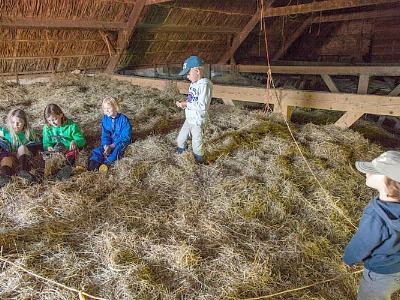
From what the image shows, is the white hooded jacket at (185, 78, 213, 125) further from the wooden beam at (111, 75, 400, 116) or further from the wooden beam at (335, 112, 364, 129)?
the wooden beam at (335, 112, 364, 129)

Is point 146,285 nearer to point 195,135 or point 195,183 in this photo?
point 195,183

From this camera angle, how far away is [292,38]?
434 inches

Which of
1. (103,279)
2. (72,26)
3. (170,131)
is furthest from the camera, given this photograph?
(72,26)

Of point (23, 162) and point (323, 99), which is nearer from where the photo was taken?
point (23, 162)

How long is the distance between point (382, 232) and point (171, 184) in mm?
2076

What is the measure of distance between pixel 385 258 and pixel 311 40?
38.2 ft

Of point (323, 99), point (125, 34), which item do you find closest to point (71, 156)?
point (323, 99)

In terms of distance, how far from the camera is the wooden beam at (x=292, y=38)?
33.4ft

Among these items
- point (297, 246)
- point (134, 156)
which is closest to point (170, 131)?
point (134, 156)

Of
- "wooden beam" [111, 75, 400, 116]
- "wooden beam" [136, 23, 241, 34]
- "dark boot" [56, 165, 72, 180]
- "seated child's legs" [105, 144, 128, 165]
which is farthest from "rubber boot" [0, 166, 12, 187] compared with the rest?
"wooden beam" [136, 23, 241, 34]

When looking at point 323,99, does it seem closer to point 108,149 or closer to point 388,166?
point 108,149

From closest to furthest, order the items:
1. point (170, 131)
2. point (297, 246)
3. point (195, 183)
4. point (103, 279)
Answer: point (103, 279) < point (297, 246) < point (195, 183) < point (170, 131)

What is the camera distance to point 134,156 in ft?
12.4

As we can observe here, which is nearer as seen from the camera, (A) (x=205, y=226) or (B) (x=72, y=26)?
(A) (x=205, y=226)
